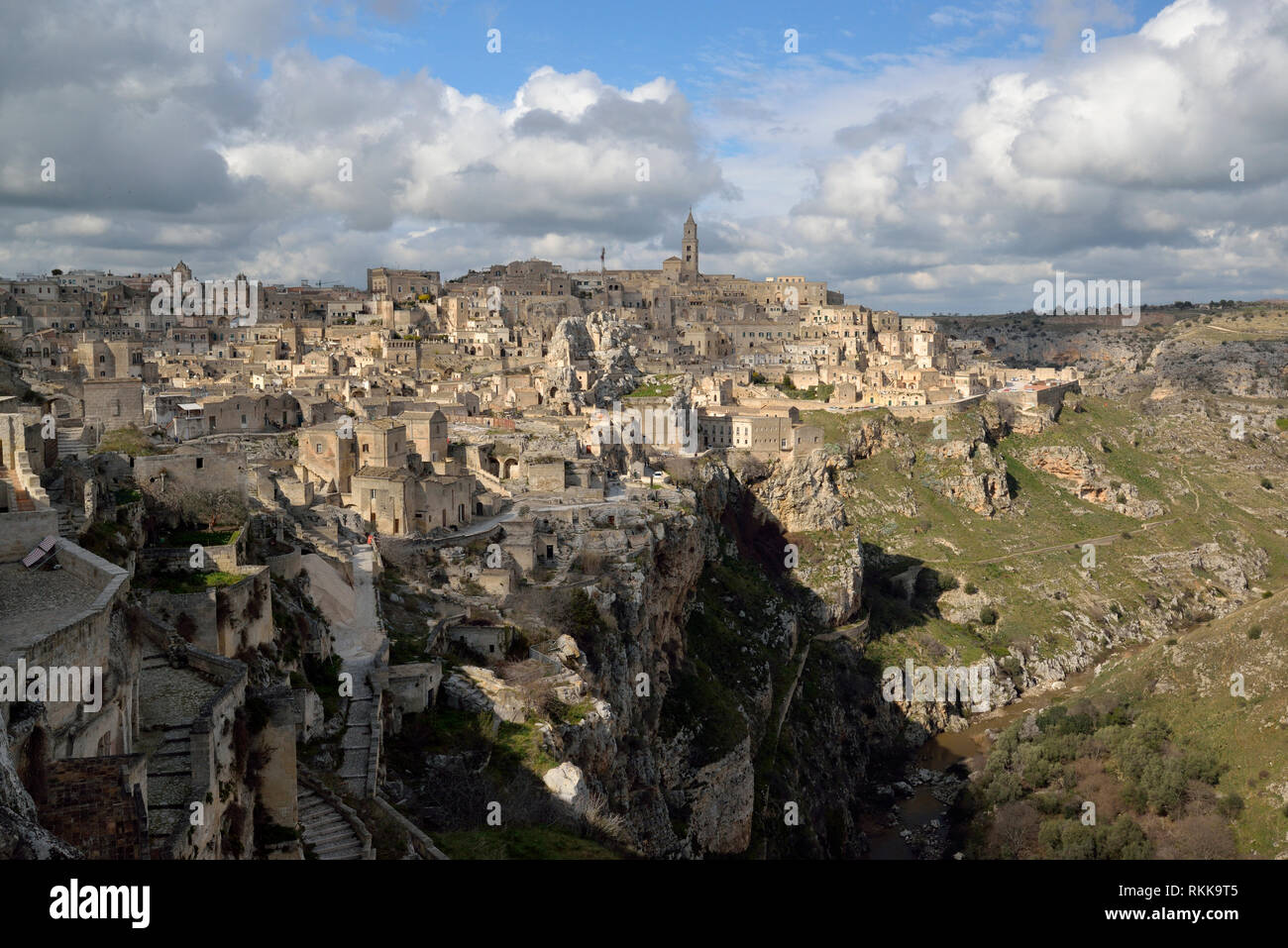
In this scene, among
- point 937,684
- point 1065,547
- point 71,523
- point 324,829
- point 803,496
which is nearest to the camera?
point 324,829

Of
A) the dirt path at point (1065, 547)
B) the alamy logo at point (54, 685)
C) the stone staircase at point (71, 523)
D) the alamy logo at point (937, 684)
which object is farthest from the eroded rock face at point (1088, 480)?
the alamy logo at point (54, 685)

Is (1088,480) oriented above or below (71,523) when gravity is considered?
below

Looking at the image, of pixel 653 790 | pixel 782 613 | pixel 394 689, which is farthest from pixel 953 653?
pixel 394 689

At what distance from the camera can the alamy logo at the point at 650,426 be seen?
49.3 m

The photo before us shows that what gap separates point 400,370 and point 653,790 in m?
42.0

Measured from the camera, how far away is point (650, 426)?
2186 inches

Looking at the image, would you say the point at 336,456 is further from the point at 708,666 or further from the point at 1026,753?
the point at 1026,753

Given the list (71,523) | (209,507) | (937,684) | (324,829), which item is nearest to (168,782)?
(324,829)

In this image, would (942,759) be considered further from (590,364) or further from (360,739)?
(360,739)

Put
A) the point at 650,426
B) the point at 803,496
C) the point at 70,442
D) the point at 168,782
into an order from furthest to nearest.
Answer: the point at 803,496 → the point at 650,426 → the point at 70,442 → the point at 168,782
